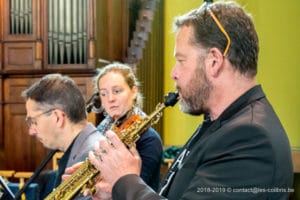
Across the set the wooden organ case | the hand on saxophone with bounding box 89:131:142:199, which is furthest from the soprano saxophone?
the wooden organ case

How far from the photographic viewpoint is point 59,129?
209 centimetres

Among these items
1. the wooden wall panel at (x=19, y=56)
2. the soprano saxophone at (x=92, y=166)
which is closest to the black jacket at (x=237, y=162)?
the soprano saxophone at (x=92, y=166)

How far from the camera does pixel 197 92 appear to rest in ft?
4.31

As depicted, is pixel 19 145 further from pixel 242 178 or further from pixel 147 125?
pixel 242 178

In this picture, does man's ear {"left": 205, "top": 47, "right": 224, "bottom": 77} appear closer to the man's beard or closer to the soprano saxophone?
the man's beard

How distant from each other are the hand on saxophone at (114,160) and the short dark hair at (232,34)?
35 centimetres

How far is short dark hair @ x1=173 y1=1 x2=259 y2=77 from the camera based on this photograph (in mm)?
1296

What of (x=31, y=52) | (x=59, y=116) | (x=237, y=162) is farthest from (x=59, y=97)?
(x=31, y=52)

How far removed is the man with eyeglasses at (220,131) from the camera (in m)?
1.16

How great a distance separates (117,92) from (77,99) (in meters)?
0.72

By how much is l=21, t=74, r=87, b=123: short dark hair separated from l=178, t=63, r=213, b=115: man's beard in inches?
34.6

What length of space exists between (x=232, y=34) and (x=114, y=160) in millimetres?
459

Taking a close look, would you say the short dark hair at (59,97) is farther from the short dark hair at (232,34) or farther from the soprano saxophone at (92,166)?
the short dark hair at (232,34)

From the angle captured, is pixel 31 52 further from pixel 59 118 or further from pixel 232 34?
pixel 232 34
